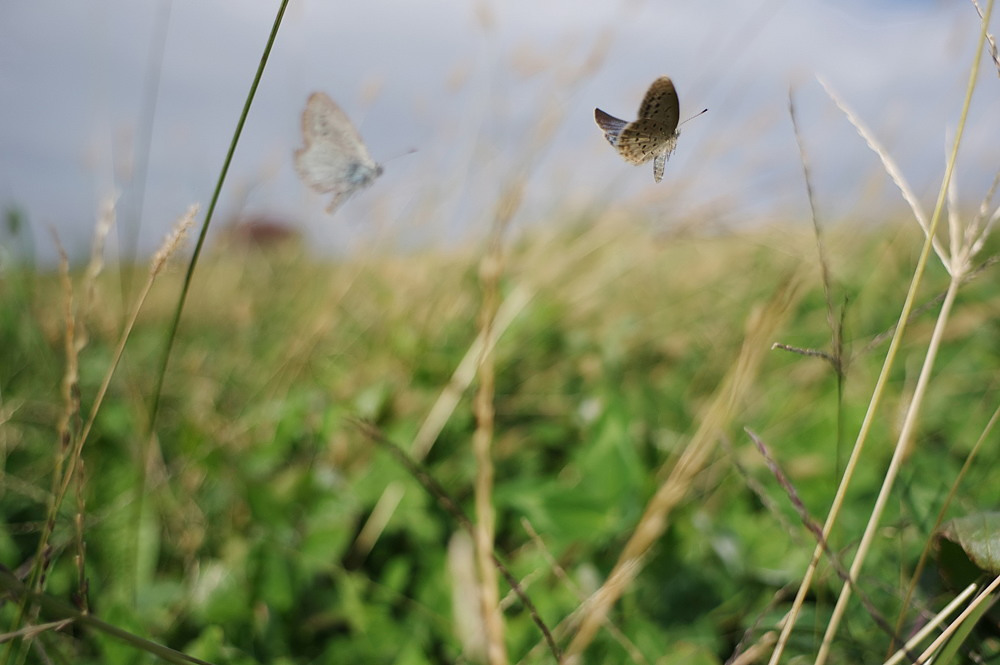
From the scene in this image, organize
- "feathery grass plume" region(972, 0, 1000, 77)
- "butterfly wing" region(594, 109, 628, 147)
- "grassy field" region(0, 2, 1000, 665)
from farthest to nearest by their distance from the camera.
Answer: "grassy field" region(0, 2, 1000, 665)
"feathery grass plume" region(972, 0, 1000, 77)
"butterfly wing" region(594, 109, 628, 147)

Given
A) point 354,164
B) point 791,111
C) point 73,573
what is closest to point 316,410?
point 73,573

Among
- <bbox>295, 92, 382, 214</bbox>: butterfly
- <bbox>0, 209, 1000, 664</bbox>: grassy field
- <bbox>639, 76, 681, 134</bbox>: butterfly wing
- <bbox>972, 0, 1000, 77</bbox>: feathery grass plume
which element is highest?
<bbox>295, 92, 382, 214</bbox>: butterfly

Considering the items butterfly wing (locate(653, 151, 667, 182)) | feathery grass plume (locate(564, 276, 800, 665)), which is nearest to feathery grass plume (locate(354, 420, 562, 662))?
feathery grass plume (locate(564, 276, 800, 665))

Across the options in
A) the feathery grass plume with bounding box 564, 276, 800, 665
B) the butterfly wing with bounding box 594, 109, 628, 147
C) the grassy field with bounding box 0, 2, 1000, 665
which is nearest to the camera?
the butterfly wing with bounding box 594, 109, 628, 147

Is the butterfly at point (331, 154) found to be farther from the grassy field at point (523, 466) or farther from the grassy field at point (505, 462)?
the grassy field at point (505, 462)

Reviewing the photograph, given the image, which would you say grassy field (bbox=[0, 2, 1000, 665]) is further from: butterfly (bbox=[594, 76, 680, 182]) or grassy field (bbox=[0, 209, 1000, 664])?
butterfly (bbox=[594, 76, 680, 182])

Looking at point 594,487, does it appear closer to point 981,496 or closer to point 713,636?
point 713,636

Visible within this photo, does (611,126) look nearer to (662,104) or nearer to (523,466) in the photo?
(662,104)
